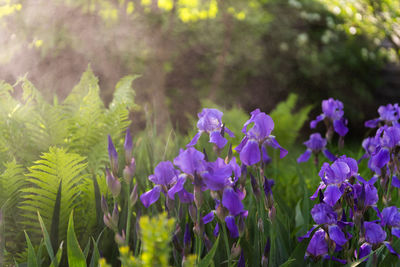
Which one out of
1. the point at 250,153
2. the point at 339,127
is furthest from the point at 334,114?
the point at 250,153

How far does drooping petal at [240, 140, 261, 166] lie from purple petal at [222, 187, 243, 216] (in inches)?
4.3

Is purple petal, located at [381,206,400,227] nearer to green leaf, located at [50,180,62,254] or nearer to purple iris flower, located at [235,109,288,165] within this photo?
purple iris flower, located at [235,109,288,165]

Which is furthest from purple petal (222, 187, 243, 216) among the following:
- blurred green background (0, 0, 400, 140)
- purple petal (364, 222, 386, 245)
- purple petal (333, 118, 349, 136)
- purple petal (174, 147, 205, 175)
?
blurred green background (0, 0, 400, 140)

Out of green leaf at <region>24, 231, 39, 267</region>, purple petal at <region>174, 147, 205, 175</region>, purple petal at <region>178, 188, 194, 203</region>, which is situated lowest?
green leaf at <region>24, 231, 39, 267</region>

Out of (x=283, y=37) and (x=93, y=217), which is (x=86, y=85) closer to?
(x=93, y=217)

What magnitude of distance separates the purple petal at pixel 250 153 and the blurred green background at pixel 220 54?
4.17 meters

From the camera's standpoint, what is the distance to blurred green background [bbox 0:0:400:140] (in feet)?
17.5

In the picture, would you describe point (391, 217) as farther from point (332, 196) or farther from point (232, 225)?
point (232, 225)

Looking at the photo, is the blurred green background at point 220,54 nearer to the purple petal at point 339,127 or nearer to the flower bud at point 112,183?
the purple petal at point 339,127

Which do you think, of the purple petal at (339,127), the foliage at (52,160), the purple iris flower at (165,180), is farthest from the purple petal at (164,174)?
the purple petal at (339,127)

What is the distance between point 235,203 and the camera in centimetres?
105

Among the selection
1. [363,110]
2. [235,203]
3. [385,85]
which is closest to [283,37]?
[363,110]

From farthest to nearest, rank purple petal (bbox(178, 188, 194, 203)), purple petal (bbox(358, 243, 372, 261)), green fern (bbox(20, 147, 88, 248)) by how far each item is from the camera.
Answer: green fern (bbox(20, 147, 88, 248)) < purple petal (bbox(358, 243, 372, 261)) < purple petal (bbox(178, 188, 194, 203))

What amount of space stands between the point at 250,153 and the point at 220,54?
5.36 m
